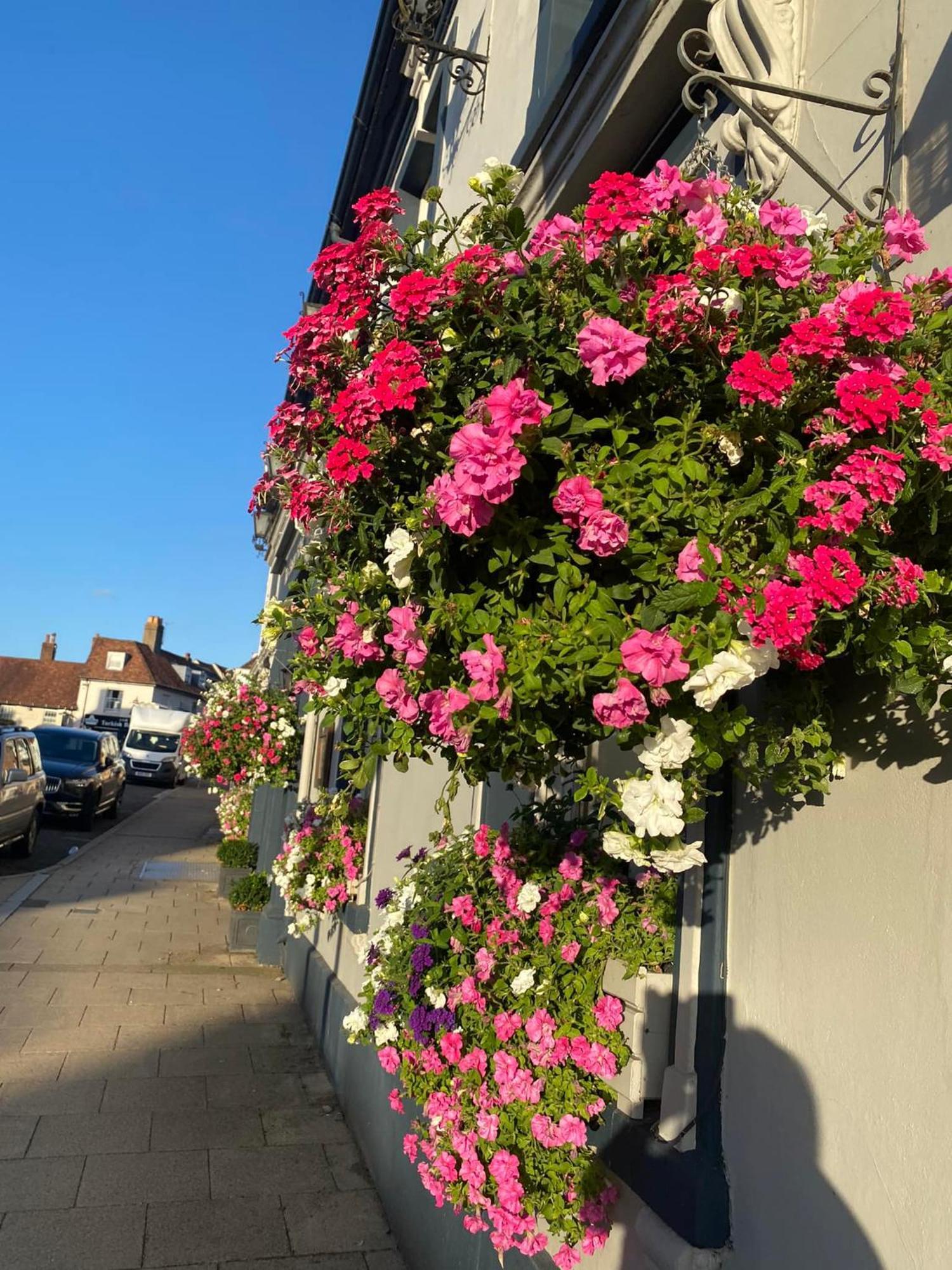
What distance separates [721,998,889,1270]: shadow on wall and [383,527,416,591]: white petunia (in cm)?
134

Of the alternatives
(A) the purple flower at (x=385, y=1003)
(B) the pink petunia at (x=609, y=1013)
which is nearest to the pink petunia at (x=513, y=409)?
(B) the pink petunia at (x=609, y=1013)

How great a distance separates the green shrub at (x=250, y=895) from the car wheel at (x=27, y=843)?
257 inches

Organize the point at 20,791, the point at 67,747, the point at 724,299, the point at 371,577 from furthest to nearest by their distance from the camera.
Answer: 1. the point at 67,747
2. the point at 20,791
3. the point at 371,577
4. the point at 724,299

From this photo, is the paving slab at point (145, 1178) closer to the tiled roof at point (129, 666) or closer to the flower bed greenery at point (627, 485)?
the flower bed greenery at point (627, 485)

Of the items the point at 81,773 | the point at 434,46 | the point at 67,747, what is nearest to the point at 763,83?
the point at 434,46

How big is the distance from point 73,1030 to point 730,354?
6.83 meters

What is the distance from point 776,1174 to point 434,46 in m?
7.05

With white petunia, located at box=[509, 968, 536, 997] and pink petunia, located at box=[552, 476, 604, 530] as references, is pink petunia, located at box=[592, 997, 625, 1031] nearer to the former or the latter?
white petunia, located at box=[509, 968, 536, 997]

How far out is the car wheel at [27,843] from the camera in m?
14.8

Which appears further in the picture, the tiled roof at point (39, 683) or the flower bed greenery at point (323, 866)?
the tiled roof at point (39, 683)

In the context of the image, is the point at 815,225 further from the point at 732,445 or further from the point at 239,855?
the point at 239,855

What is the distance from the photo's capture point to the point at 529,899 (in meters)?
2.62

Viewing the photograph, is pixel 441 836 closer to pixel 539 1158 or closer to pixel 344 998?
pixel 539 1158

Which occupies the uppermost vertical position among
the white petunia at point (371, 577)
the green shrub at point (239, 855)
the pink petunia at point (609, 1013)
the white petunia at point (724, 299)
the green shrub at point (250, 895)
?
the white petunia at point (724, 299)
